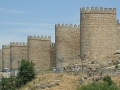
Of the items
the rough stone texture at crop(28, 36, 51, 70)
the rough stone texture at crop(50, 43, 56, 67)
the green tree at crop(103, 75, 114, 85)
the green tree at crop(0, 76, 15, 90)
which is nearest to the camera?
the green tree at crop(103, 75, 114, 85)

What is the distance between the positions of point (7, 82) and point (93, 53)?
839 centimetres

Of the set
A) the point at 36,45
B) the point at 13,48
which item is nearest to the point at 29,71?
the point at 36,45

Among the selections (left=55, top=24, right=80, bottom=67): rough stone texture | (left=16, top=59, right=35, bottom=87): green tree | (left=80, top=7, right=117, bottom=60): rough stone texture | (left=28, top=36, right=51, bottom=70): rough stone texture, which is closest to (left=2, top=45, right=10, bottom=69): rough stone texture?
(left=28, top=36, right=51, bottom=70): rough stone texture

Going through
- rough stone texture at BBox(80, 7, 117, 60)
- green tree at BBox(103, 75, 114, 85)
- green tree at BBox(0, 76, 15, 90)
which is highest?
rough stone texture at BBox(80, 7, 117, 60)

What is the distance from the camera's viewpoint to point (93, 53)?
50750 mm

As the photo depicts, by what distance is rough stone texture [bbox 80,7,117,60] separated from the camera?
50781 mm

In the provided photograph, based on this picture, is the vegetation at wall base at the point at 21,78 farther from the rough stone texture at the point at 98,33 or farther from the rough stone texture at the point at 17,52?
the rough stone texture at the point at 17,52

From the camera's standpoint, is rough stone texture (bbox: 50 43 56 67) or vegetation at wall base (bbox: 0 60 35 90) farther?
rough stone texture (bbox: 50 43 56 67)

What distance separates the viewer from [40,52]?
60.5 m

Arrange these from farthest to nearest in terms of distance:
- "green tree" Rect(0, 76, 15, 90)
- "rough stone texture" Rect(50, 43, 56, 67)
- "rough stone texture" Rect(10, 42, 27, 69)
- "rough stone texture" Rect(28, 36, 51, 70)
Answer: "rough stone texture" Rect(10, 42, 27, 69) → "rough stone texture" Rect(28, 36, 51, 70) → "rough stone texture" Rect(50, 43, 56, 67) → "green tree" Rect(0, 76, 15, 90)

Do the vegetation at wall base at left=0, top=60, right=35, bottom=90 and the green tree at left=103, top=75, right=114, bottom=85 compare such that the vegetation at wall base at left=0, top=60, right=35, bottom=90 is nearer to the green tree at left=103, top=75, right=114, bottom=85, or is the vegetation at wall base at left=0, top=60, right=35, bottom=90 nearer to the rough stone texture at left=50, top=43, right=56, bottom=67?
the rough stone texture at left=50, top=43, right=56, bottom=67

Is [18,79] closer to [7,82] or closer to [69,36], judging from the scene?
[7,82]

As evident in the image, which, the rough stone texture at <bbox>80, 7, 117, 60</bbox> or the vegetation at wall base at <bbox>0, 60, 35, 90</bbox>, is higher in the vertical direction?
the rough stone texture at <bbox>80, 7, 117, 60</bbox>

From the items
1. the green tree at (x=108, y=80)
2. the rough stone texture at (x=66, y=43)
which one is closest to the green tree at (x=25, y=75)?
the rough stone texture at (x=66, y=43)
